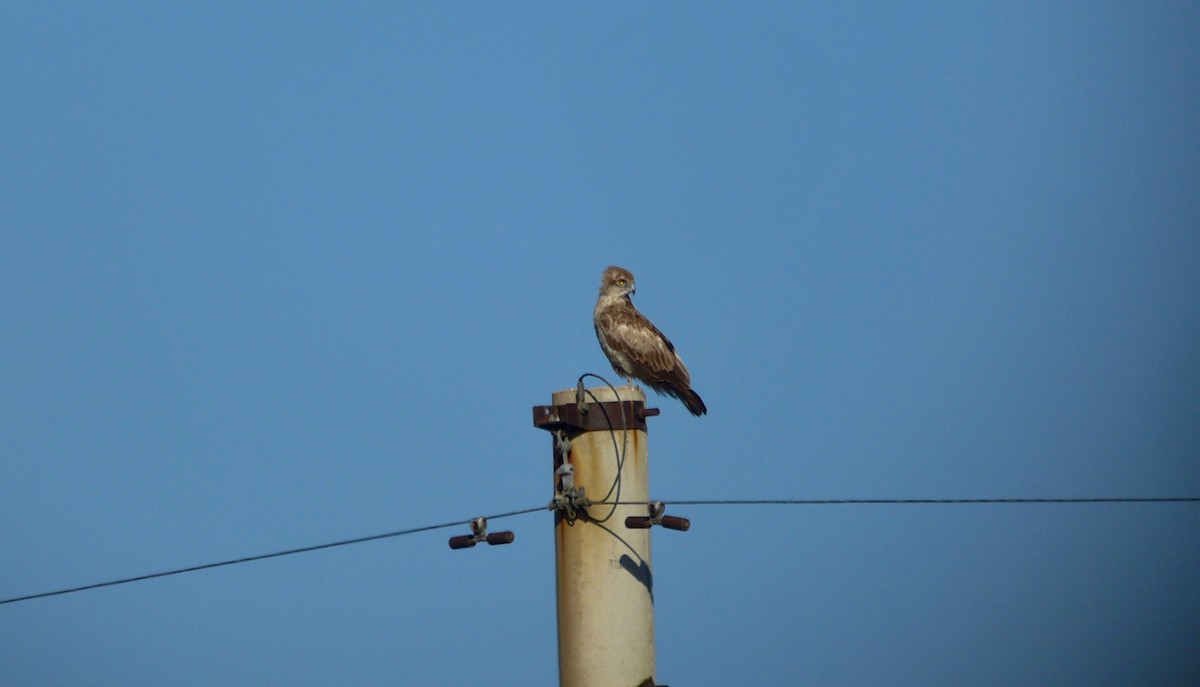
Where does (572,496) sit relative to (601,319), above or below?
below

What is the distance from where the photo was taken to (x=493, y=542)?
8.00m

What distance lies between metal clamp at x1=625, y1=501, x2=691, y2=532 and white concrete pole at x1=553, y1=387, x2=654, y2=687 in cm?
9

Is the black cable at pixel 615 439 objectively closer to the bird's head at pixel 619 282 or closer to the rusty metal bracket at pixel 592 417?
the rusty metal bracket at pixel 592 417

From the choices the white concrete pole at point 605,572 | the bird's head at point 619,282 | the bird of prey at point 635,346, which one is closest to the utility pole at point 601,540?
the white concrete pole at point 605,572

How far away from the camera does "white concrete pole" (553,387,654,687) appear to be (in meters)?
7.59

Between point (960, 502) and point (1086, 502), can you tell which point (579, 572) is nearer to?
point (960, 502)

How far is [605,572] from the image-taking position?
25.2 ft

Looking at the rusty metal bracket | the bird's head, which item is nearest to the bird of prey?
the bird's head

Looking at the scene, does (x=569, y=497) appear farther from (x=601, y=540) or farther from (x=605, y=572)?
(x=605, y=572)

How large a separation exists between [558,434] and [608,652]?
1291mm

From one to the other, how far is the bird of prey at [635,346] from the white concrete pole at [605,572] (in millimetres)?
5662

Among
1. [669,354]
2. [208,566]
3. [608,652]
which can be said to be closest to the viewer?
[608,652]

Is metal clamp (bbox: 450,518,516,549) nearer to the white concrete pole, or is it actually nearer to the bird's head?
the white concrete pole

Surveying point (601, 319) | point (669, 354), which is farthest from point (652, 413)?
point (601, 319)
